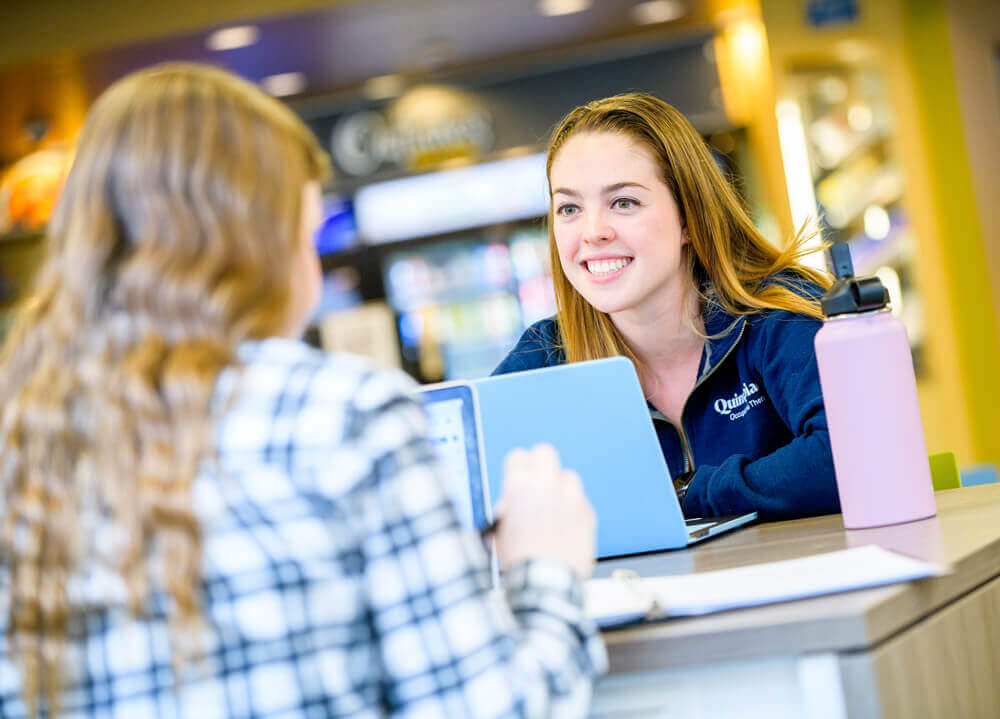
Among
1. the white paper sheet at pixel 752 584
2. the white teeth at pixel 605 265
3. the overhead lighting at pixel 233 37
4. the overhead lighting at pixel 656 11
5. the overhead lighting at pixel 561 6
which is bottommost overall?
the white paper sheet at pixel 752 584

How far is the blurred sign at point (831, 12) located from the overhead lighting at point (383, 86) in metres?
1.71

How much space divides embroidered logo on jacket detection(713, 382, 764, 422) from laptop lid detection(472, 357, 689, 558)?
0.42 metres

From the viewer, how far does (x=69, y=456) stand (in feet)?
2.43

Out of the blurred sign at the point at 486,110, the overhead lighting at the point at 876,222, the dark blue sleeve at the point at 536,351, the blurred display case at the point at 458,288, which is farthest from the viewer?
the blurred display case at the point at 458,288

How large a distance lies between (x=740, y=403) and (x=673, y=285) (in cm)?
27

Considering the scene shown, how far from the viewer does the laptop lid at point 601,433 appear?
1289 millimetres

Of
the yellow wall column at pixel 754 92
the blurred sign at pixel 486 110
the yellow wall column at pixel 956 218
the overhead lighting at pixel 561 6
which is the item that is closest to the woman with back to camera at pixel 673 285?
the overhead lighting at pixel 561 6

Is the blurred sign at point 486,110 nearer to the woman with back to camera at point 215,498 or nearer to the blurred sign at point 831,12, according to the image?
the blurred sign at point 831,12

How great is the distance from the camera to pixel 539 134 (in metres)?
4.61

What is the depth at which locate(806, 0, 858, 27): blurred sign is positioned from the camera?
4.51 metres

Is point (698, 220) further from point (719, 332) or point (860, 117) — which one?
point (860, 117)

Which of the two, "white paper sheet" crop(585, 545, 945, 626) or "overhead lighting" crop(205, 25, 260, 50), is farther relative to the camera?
"overhead lighting" crop(205, 25, 260, 50)

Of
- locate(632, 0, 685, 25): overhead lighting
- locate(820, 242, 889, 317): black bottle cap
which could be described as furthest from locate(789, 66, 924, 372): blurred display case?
locate(820, 242, 889, 317): black bottle cap

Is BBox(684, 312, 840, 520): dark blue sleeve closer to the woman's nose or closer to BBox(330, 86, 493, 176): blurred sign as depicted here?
the woman's nose
